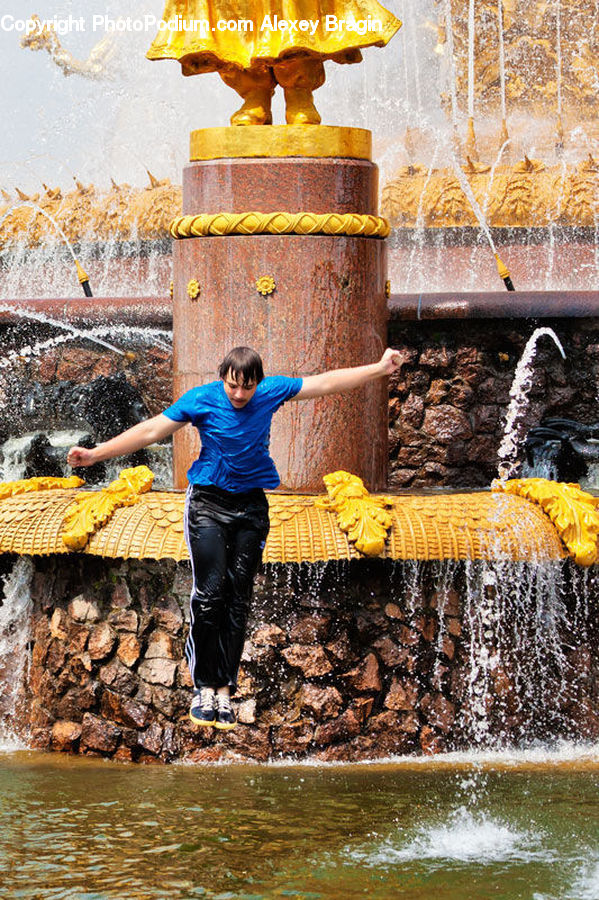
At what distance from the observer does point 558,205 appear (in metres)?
16.2

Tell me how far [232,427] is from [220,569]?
56 cm

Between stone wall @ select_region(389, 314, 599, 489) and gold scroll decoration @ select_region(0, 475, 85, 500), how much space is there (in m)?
2.20

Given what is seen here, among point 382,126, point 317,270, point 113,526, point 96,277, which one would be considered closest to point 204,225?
point 317,270

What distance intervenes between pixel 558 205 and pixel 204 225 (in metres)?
7.54

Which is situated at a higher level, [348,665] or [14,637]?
[14,637]

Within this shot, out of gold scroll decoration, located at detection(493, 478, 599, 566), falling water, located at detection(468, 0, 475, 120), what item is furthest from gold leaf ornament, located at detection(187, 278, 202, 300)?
falling water, located at detection(468, 0, 475, 120)

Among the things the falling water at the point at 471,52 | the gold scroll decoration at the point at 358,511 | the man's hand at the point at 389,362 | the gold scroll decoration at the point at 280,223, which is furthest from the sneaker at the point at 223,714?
the falling water at the point at 471,52

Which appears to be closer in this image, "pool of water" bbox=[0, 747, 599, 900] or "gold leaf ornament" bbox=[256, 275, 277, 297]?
"pool of water" bbox=[0, 747, 599, 900]

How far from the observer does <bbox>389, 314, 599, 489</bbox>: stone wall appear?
37.0ft

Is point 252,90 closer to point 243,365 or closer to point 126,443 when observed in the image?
point 243,365

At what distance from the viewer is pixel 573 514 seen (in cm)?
875

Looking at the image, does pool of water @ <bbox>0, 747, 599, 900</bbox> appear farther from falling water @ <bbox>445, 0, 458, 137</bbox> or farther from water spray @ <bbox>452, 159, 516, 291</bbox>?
falling water @ <bbox>445, 0, 458, 137</bbox>

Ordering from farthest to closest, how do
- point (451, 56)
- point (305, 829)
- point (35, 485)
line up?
point (451, 56)
point (35, 485)
point (305, 829)

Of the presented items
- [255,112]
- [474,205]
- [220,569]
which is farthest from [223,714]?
[474,205]
